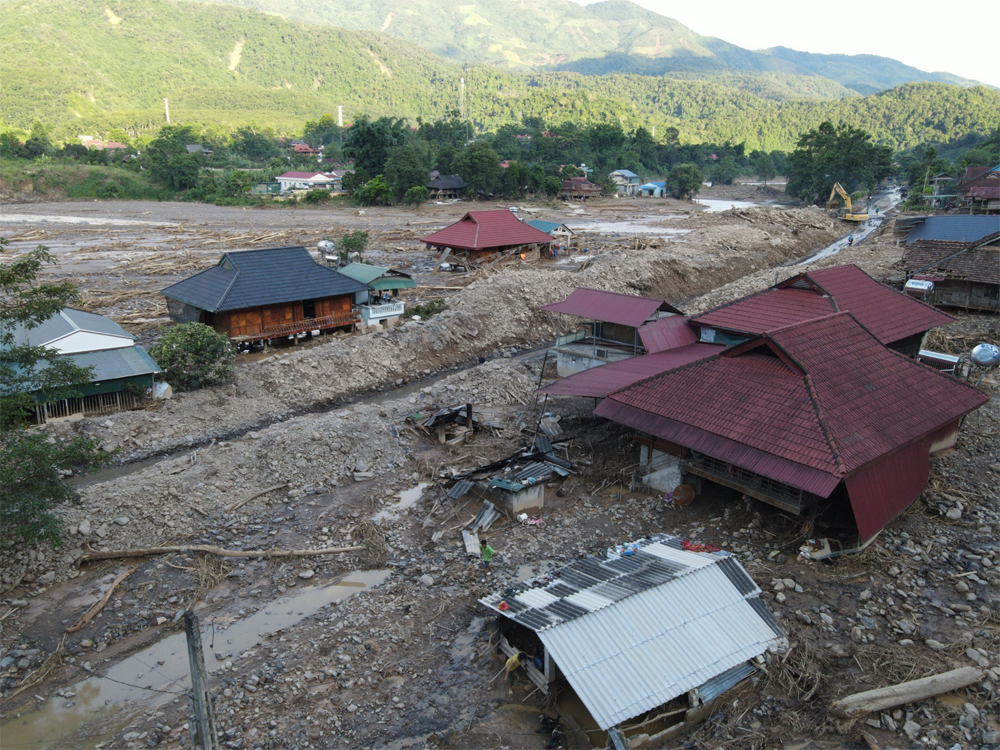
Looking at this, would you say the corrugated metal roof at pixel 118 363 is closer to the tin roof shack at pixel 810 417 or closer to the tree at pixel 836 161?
the tin roof shack at pixel 810 417

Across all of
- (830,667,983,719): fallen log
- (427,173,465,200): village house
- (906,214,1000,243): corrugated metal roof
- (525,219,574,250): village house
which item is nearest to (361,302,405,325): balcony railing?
(525,219,574,250): village house

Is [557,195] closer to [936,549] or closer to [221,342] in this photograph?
[221,342]

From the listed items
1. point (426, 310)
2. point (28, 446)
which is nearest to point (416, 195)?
point (426, 310)

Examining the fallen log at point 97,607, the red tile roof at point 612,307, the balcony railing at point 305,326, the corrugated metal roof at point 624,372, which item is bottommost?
the fallen log at point 97,607

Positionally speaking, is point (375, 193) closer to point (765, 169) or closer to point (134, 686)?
point (134, 686)

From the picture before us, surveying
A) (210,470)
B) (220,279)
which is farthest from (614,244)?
(210,470)

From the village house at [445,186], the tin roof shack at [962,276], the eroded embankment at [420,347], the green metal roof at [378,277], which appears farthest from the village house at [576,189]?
the tin roof shack at [962,276]
